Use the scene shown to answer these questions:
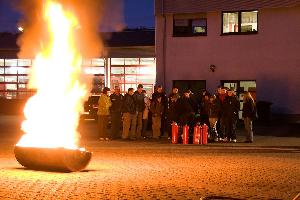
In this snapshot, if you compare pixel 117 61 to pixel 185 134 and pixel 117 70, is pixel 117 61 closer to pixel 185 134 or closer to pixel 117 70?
pixel 117 70

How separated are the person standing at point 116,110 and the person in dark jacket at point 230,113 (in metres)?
3.66

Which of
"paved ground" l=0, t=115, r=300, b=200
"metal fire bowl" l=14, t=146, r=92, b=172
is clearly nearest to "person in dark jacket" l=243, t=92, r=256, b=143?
"paved ground" l=0, t=115, r=300, b=200

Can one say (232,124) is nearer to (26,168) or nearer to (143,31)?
(26,168)

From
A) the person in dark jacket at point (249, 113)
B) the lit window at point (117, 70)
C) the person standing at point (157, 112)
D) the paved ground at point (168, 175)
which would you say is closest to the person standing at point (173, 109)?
the person standing at point (157, 112)

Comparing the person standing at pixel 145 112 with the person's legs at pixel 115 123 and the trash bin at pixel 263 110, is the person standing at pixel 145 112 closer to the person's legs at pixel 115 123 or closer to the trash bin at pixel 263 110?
the person's legs at pixel 115 123

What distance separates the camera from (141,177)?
42.4 feet

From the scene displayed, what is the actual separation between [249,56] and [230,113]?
11.0 m

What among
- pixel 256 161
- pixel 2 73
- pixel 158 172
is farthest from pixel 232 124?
pixel 2 73

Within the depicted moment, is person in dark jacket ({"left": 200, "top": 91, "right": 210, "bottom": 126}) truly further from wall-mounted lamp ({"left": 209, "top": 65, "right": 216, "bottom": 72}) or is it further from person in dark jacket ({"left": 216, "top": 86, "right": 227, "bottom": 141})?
wall-mounted lamp ({"left": 209, "top": 65, "right": 216, "bottom": 72})

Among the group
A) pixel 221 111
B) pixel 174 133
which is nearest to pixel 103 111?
pixel 174 133

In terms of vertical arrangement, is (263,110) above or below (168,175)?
above

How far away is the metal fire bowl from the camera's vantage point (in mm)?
13242

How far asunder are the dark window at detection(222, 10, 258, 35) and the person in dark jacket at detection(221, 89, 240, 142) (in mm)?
11294

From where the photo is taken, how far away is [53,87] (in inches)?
578
